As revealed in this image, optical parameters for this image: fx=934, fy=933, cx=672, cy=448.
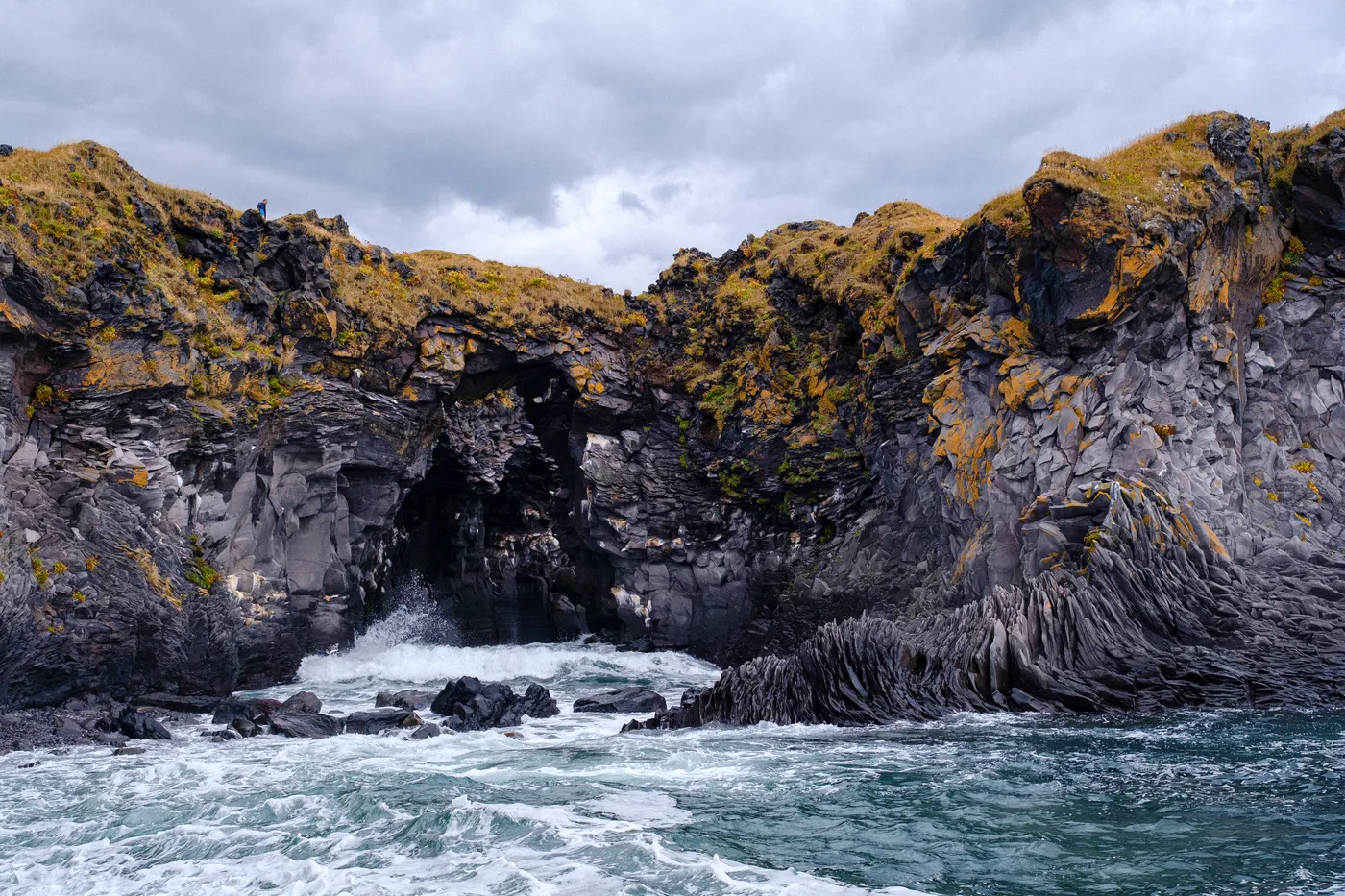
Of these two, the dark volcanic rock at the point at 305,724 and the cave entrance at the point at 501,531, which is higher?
the cave entrance at the point at 501,531

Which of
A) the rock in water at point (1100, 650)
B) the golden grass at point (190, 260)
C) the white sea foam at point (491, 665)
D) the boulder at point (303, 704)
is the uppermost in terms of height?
the golden grass at point (190, 260)

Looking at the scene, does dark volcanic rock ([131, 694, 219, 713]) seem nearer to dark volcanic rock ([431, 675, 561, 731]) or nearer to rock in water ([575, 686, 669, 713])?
dark volcanic rock ([431, 675, 561, 731])

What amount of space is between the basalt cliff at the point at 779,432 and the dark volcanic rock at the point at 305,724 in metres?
5.04

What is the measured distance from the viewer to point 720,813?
33.4 feet

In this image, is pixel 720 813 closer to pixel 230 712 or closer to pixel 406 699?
pixel 406 699

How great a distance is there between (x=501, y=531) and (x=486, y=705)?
1877 cm

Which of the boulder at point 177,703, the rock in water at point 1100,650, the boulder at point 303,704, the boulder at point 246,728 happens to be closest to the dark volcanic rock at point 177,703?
the boulder at point 177,703

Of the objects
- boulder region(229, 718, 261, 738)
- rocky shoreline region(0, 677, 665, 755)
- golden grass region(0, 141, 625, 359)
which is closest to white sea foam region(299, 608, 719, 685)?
rocky shoreline region(0, 677, 665, 755)

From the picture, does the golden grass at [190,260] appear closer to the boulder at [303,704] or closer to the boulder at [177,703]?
the boulder at [177,703]

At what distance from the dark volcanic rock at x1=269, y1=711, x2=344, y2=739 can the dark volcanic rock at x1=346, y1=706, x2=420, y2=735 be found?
0.23m

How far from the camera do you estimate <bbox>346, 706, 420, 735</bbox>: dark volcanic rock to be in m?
17.3

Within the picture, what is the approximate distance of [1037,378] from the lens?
20531mm

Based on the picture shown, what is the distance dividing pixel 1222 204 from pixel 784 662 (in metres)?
13.8

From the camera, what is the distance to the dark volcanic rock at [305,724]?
16.8 m
